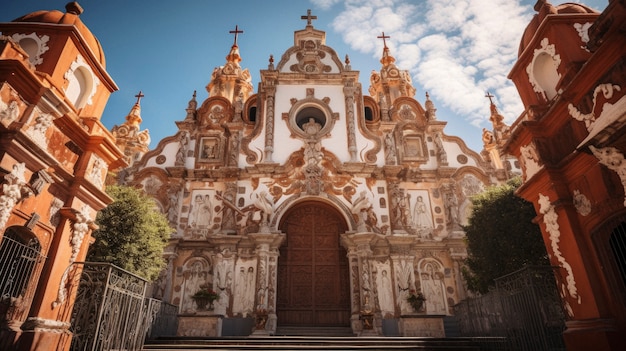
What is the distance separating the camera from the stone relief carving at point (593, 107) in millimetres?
6031

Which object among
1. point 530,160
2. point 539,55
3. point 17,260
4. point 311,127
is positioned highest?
point 311,127

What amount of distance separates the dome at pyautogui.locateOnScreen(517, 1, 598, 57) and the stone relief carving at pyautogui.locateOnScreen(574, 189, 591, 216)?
410cm

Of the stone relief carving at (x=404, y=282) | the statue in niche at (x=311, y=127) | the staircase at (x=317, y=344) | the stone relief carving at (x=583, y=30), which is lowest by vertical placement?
the staircase at (x=317, y=344)

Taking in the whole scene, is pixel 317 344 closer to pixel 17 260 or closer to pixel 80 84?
pixel 17 260

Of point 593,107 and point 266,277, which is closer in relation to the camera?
point 593,107

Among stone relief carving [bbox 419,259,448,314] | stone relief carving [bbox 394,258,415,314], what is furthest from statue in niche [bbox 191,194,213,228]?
stone relief carving [bbox 419,259,448,314]

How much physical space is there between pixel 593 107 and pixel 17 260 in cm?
1021

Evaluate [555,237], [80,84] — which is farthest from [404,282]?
[80,84]

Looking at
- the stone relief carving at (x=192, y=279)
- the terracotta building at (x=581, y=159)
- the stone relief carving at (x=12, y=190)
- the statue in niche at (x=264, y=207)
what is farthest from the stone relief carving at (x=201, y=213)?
the terracotta building at (x=581, y=159)

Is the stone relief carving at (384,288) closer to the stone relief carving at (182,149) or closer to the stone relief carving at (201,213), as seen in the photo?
the stone relief carving at (201,213)

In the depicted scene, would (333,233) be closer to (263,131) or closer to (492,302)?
(263,131)

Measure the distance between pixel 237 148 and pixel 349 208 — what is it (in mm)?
5938

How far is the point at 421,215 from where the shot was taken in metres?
16.5

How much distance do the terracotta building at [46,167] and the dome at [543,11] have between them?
10.1 metres
